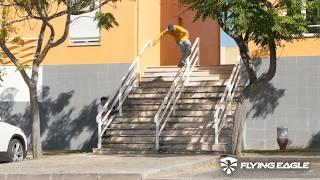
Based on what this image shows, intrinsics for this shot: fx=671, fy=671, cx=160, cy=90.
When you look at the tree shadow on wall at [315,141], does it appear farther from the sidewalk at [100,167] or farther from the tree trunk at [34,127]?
the tree trunk at [34,127]

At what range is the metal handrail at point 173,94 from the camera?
56.4 feet

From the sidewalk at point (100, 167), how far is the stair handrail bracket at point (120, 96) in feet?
8.16

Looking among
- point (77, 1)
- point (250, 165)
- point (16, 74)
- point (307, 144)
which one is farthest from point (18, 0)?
point (307, 144)

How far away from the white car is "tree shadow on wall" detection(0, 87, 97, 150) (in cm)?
390

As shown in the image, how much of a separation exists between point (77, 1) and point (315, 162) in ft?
22.7

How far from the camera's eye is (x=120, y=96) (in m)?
18.9

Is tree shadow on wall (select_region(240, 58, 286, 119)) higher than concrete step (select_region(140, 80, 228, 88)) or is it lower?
lower

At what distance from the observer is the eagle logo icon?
10992 mm

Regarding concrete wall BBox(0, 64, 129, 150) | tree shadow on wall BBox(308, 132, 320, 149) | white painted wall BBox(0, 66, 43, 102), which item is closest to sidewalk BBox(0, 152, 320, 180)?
tree shadow on wall BBox(308, 132, 320, 149)

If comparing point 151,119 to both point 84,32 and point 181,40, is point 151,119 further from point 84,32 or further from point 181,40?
point 84,32

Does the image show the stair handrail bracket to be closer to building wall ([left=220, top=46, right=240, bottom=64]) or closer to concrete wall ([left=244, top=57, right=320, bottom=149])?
concrete wall ([left=244, top=57, right=320, bottom=149])

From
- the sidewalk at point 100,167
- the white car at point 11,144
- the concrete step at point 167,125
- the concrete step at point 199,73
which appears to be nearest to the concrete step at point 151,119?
the concrete step at point 167,125

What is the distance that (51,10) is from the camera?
1992cm

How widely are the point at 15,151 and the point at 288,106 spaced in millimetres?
7606
